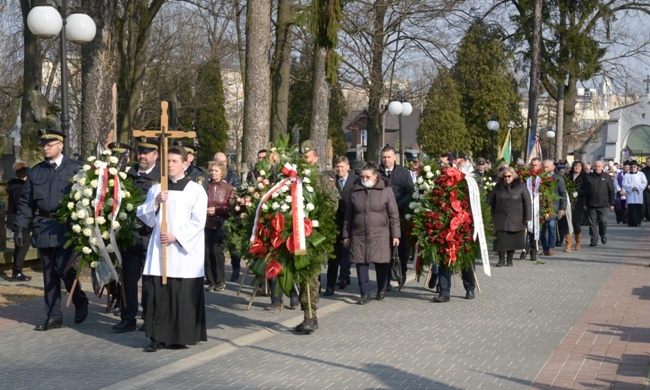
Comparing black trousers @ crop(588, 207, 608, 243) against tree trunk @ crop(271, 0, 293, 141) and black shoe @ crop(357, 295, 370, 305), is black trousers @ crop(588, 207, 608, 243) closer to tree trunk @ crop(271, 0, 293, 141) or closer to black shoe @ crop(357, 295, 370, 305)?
tree trunk @ crop(271, 0, 293, 141)

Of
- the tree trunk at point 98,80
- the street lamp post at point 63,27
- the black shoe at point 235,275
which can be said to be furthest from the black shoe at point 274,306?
the tree trunk at point 98,80

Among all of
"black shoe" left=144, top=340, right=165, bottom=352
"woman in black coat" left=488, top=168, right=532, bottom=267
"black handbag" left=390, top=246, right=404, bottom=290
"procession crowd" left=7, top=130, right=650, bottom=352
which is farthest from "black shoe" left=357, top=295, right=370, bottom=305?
"woman in black coat" left=488, top=168, right=532, bottom=267

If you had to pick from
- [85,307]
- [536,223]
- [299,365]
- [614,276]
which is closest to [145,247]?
[85,307]

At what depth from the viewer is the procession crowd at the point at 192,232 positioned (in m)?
9.81

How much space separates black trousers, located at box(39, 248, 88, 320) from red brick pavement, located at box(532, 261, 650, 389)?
5122 millimetres

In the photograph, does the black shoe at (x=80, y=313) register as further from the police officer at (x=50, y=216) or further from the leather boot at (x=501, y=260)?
the leather boot at (x=501, y=260)

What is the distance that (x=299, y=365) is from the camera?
9023 mm

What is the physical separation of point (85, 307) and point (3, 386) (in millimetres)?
3379

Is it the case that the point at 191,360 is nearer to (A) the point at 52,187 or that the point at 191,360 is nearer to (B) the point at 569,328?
(A) the point at 52,187

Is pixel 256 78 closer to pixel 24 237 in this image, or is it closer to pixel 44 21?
pixel 44 21

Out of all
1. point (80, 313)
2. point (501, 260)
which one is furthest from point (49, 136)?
point (501, 260)

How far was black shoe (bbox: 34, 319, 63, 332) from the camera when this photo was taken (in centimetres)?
1102

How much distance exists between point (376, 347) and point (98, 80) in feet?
30.8

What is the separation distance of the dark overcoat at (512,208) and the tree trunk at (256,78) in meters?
4.03
